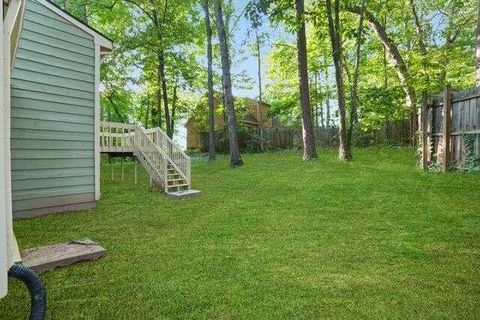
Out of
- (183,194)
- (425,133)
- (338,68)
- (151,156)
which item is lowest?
(183,194)

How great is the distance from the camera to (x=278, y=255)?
12.9 feet

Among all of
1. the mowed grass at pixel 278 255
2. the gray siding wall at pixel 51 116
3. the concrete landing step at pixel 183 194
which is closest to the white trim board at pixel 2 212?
the mowed grass at pixel 278 255

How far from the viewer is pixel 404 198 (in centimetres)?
658

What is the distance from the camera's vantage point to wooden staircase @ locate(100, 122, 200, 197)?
8.78 meters

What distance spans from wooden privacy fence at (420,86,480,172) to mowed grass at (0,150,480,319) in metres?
0.77

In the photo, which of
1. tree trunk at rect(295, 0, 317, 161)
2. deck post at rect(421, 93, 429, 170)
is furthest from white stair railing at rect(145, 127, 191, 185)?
deck post at rect(421, 93, 429, 170)

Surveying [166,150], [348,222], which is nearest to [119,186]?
[166,150]

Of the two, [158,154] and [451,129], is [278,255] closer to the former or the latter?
[158,154]

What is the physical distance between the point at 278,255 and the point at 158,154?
5.82 metres

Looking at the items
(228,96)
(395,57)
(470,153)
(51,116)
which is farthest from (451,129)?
(51,116)

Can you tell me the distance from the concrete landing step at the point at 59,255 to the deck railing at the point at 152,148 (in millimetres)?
4560

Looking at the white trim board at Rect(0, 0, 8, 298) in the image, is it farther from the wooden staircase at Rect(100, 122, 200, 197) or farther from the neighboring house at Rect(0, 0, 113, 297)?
the wooden staircase at Rect(100, 122, 200, 197)

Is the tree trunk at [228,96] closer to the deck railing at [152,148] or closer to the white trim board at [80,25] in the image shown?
the deck railing at [152,148]

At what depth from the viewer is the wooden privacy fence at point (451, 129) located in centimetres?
789
